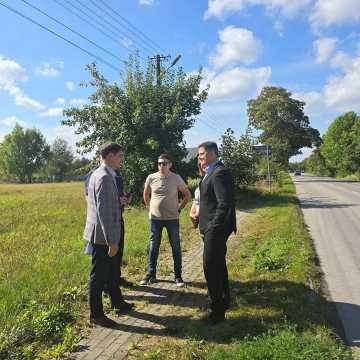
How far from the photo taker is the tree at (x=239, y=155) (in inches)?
866

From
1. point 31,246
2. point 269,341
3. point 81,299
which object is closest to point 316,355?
point 269,341

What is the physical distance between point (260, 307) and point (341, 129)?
6846 cm

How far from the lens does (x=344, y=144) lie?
59.2 m

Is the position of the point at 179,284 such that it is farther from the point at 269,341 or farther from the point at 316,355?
the point at 316,355

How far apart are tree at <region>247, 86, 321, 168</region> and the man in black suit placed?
56.4m

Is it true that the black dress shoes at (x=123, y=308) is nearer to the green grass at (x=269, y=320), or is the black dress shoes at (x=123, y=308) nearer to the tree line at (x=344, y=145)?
the green grass at (x=269, y=320)

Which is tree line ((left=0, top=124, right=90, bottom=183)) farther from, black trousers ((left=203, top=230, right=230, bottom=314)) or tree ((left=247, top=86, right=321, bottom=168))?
black trousers ((left=203, top=230, right=230, bottom=314))

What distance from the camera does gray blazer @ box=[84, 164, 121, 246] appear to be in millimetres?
4438

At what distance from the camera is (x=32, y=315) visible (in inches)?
188

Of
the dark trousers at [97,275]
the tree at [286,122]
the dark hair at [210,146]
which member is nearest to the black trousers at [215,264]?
the dark hair at [210,146]

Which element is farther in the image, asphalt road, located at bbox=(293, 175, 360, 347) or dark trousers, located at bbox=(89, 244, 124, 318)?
asphalt road, located at bbox=(293, 175, 360, 347)

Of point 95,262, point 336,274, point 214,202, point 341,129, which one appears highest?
point 341,129

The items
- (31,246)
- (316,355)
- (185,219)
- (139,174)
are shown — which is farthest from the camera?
(139,174)

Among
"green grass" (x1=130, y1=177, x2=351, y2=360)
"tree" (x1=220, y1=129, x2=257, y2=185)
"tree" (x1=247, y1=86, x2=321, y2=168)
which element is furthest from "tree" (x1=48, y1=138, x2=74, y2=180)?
"green grass" (x1=130, y1=177, x2=351, y2=360)
